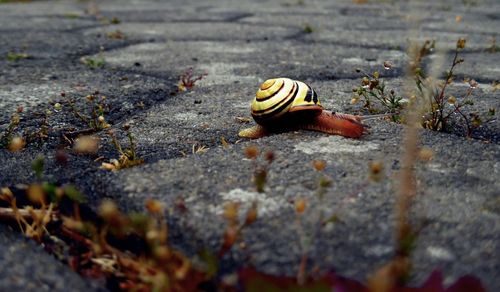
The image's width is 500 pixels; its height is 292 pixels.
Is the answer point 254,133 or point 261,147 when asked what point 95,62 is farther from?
point 261,147

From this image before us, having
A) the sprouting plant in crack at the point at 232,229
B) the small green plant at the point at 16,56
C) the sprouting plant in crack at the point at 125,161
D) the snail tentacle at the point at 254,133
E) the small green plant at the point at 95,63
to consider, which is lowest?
the small green plant at the point at 16,56

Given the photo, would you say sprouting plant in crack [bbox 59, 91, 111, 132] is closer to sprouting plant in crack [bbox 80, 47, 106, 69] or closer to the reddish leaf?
sprouting plant in crack [bbox 80, 47, 106, 69]

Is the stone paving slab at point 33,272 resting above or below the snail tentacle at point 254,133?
below

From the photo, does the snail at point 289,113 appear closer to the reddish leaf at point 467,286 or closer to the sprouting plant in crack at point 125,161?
the sprouting plant in crack at point 125,161

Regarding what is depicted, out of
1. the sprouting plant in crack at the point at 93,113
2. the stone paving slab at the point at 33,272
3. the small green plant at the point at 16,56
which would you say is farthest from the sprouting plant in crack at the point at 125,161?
the small green plant at the point at 16,56

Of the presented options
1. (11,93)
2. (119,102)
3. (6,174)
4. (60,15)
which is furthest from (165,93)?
(60,15)

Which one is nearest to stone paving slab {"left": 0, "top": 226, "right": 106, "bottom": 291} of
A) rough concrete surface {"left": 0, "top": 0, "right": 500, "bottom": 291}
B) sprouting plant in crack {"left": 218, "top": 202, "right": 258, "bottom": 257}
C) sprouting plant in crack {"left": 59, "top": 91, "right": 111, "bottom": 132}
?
rough concrete surface {"left": 0, "top": 0, "right": 500, "bottom": 291}

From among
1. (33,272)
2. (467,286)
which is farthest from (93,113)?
(467,286)
